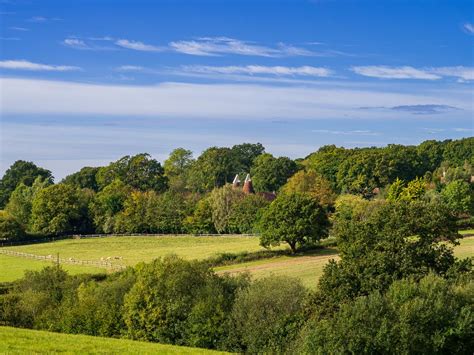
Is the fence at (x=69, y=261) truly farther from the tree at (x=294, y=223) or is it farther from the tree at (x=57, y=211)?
the tree at (x=294, y=223)

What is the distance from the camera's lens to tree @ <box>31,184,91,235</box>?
9606cm

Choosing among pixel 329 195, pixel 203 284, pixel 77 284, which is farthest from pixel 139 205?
pixel 203 284

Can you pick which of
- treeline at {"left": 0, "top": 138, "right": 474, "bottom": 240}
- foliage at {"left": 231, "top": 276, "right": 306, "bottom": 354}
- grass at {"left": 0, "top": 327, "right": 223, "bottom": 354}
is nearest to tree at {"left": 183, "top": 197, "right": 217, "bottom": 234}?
treeline at {"left": 0, "top": 138, "right": 474, "bottom": 240}

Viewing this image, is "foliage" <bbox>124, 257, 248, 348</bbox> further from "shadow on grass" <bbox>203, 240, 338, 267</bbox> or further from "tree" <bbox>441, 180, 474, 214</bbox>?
"tree" <bbox>441, 180, 474, 214</bbox>

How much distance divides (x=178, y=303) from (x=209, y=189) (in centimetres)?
9481

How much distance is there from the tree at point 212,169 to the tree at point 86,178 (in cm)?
2073

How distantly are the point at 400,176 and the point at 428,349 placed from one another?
3603 inches

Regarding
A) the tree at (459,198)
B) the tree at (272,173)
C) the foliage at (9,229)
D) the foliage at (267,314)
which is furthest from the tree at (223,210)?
the foliage at (267,314)

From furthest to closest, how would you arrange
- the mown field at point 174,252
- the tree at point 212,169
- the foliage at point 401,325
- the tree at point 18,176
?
the tree at point 18,176, the tree at point 212,169, the mown field at point 174,252, the foliage at point 401,325

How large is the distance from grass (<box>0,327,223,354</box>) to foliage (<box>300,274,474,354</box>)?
5.90 metres

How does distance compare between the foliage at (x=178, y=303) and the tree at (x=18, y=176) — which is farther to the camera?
the tree at (x=18, y=176)

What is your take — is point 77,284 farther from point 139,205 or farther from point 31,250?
point 139,205

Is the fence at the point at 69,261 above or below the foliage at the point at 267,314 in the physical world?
below

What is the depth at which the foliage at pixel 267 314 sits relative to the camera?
27.1m
